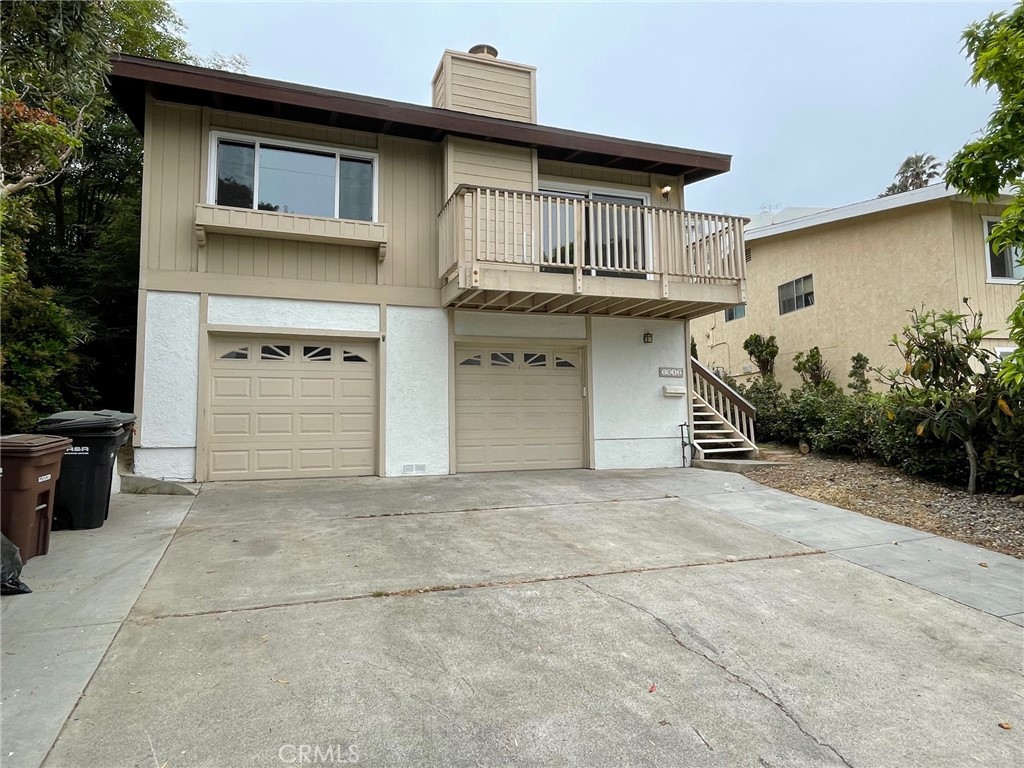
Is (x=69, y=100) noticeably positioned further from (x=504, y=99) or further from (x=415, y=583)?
(x=504, y=99)

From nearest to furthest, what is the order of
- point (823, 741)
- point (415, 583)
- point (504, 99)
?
point (823, 741)
point (415, 583)
point (504, 99)

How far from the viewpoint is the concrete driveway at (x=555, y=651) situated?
6.95 feet

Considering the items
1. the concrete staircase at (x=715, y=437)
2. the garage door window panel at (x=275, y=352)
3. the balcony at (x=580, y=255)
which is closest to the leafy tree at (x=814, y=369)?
the concrete staircase at (x=715, y=437)

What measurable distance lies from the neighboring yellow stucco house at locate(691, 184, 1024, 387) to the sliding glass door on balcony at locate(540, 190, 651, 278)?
21.1 ft

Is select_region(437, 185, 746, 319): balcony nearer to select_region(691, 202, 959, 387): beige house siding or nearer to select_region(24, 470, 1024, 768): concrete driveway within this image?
select_region(24, 470, 1024, 768): concrete driveway

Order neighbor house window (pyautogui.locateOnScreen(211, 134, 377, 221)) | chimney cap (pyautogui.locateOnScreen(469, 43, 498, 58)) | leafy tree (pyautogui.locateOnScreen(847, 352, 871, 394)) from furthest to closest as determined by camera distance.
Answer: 1. leafy tree (pyautogui.locateOnScreen(847, 352, 871, 394))
2. chimney cap (pyautogui.locateOnScreen(469, 43, 498, 58))
3. neighbor house window (pyautogui.locateOnScreen(211, 134, 377, 221))

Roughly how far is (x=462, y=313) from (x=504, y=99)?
4072 mm

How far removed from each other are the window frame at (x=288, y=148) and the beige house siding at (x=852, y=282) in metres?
11.1

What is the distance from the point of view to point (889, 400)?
808 cm

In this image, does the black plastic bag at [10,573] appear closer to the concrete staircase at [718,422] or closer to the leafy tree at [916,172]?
the concrete staircase at [718,422]

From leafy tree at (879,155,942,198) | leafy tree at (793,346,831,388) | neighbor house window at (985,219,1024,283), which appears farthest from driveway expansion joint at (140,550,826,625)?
leafy tree at (879,155,942,198)

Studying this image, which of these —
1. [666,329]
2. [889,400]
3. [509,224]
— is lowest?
[889,400]

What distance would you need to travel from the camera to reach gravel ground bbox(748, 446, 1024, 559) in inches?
216

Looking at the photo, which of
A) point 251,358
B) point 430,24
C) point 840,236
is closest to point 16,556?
point 251,358
